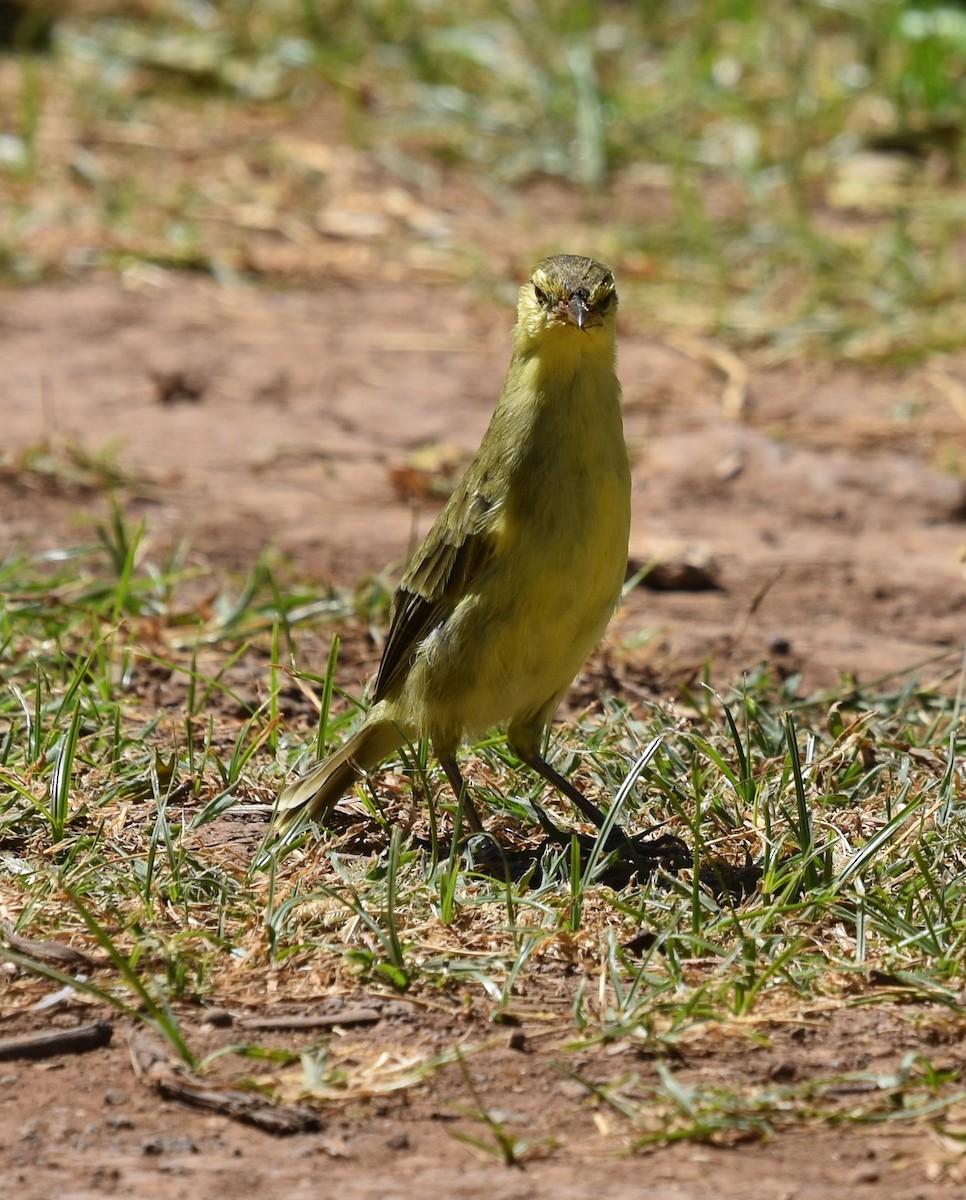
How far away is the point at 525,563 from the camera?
13.5 ft

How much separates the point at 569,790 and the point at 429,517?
2.83 metres

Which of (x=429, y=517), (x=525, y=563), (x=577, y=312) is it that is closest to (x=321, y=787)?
(x=525, y=563)

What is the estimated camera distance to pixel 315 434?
785 centimetres

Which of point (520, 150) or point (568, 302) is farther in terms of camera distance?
point (520, 150)

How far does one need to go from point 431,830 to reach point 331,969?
0.50 metres

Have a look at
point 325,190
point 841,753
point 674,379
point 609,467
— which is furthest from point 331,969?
point 325,190

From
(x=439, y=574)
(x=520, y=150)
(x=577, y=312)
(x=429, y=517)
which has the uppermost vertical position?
(x=520, y=150)

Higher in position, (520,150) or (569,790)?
(520,150)

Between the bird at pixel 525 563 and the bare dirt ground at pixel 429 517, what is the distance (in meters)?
0.90

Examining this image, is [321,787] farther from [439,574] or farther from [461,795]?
[439,574]

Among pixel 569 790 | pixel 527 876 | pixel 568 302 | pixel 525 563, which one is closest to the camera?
pixel 527 876

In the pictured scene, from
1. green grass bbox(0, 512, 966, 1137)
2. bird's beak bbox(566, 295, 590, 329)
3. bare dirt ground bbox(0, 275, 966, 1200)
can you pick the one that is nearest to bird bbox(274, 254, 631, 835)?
bird's beak bbox(566, 295, 590, 329)

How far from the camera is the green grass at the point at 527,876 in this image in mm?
3463

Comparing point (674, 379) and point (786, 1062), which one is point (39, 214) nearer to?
point (674, 379)
